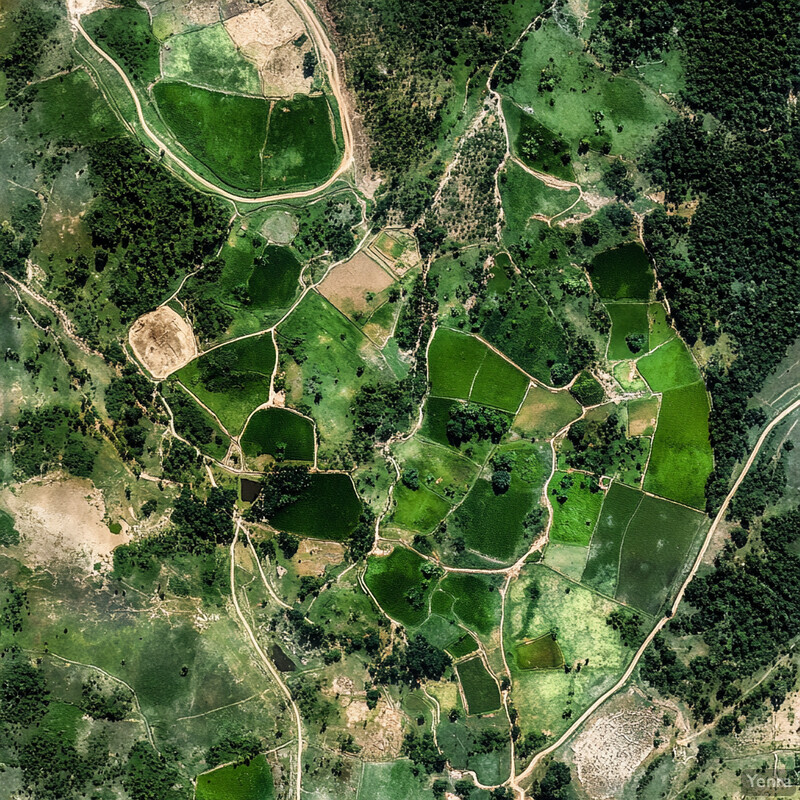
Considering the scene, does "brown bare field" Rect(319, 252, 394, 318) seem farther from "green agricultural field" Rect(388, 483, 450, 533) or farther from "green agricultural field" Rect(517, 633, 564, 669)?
"green agricultural field" Rect(517, 633, 564, 669)

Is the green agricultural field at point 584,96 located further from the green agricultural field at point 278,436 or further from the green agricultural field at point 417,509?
the green agricultural field at point 278,436

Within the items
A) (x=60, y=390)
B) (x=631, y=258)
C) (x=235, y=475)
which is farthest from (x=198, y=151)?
(x=631, y=258)

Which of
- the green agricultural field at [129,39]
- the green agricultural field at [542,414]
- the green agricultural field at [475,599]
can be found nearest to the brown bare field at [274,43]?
the green agricultural field at [129,39]

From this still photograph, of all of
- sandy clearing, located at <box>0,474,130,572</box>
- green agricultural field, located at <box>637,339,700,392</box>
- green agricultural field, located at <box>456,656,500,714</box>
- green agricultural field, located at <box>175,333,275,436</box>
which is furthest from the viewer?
green agricultural field, located at <box>637,339,700,392</box>

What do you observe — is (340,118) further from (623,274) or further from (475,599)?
(475,599)

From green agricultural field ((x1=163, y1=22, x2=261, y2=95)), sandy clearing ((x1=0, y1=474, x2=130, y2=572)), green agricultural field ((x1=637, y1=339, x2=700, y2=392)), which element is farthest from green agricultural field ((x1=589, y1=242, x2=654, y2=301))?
sandy clearing ((x1=0, y1=474, x2=130, y2=572))

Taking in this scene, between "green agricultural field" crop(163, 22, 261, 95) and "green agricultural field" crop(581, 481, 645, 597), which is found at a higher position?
"green agricultural field" crop(163, 22, 261, 95)

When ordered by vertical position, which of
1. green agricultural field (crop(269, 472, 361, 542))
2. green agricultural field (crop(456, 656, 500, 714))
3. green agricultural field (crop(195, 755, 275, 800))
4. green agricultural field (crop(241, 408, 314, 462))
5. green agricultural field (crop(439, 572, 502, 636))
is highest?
green agricultural field (crop(241, 408, 314, 462))
